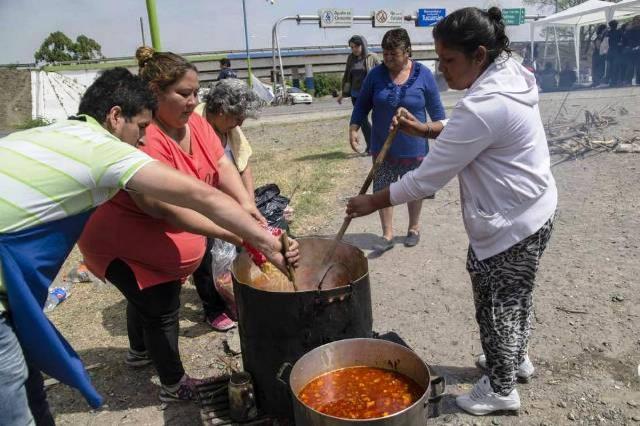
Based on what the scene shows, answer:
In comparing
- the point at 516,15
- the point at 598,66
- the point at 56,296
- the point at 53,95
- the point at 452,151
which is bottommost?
the point at 56,296

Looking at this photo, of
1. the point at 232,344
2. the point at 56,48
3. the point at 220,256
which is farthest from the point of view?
the point at 56,48

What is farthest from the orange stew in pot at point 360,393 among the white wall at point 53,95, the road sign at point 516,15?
the road sign at point 516,15

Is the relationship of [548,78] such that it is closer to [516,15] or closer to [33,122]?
[516,15]

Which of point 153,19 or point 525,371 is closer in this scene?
point 525,371

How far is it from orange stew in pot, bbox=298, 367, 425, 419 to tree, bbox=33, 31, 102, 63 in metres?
65.6

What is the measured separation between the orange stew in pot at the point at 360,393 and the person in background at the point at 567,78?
18706 mm

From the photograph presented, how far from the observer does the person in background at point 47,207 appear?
1.68m

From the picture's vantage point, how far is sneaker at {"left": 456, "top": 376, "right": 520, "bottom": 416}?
2.73 m

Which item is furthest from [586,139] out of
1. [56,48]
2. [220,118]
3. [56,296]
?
[56,48]

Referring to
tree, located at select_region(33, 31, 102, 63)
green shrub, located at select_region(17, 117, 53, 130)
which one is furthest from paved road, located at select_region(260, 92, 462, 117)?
tree, located at select_region(33, 31, 102, 63)

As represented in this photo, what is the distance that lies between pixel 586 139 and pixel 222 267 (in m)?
7.33

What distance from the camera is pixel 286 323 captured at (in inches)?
93.6

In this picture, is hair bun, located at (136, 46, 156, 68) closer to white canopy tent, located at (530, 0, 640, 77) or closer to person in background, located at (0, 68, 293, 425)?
person in background, located at (0, 68, 293, 425)

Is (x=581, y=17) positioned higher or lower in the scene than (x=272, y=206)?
higher
